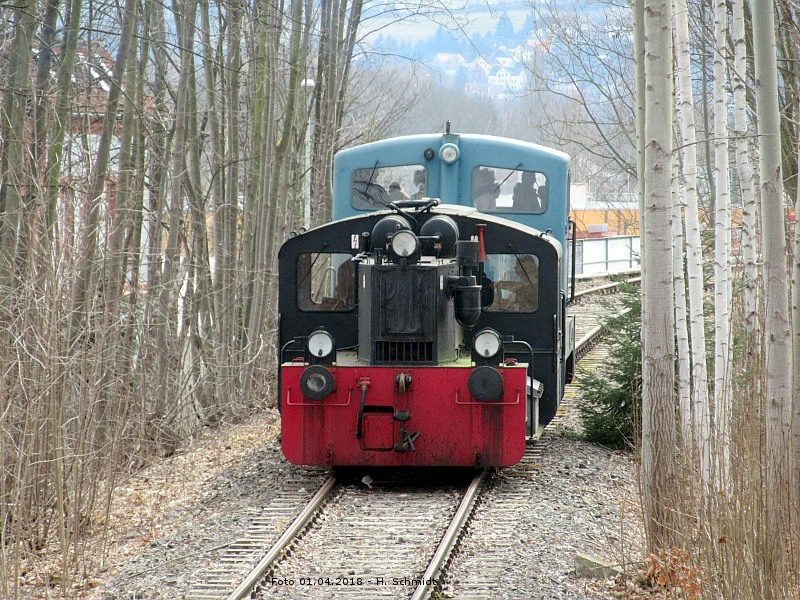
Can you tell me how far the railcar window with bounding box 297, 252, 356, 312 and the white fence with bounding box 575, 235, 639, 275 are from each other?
20.3m

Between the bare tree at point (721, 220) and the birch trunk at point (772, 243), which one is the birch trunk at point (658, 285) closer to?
the birch trunk at point (772, 243)

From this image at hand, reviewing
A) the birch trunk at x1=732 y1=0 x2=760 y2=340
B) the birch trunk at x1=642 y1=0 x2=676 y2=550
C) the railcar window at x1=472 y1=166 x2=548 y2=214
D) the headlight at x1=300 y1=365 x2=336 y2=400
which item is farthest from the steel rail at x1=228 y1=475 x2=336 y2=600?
the birch trunk at x1=732 y1=0 x2=760 y2=340

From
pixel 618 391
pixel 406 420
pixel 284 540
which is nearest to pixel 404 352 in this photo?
pixel 406 420

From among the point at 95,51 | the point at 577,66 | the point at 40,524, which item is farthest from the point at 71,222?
the point at 577,66

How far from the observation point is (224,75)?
48.8 feet

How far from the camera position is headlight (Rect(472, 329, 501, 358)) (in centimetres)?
793

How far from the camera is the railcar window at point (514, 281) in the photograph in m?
8.75

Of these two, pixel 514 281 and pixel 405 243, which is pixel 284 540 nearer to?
pixel 405 243

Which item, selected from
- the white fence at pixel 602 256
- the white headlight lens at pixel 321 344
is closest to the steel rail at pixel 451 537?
the white headlight lens at pixel 321 344

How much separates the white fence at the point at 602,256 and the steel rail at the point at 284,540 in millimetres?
21470

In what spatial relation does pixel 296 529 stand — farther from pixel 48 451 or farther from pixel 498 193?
pixel 498 193

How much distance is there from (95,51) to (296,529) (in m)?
6.86

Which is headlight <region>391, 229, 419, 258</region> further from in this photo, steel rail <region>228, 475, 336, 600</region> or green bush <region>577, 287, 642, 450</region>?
green bush <region>577, 287, 642, 450</region>

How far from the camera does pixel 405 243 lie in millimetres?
8023
